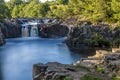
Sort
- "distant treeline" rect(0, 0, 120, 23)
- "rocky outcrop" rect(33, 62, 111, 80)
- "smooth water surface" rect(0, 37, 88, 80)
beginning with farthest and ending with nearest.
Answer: "distant treeline" rect(0, 0, 120, 23)
"smooth water surface" rect(0, 37, 88, 80)
"rocky outcrop" rect(33, 62, 111, 80)

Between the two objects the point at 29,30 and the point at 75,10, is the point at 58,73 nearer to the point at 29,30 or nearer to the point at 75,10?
the point at 29,30

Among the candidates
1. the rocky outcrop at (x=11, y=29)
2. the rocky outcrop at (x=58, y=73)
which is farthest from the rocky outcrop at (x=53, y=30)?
the rocky outcrop at (x=58, y=73)

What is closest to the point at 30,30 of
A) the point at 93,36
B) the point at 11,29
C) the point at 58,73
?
the point at 11,29

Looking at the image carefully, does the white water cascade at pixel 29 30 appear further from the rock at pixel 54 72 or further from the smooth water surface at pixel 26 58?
the rock at pixel 54 72

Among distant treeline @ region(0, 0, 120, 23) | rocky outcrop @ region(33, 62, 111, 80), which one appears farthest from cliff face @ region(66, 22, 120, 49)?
rocky outcrop @ region(33, 62, 111, 80)

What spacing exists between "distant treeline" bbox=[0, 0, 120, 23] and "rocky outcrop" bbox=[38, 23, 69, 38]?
19.1 ft

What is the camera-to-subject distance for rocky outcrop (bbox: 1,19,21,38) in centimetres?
7962

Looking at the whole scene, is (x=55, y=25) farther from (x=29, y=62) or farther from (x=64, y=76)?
(x=64, y=76)

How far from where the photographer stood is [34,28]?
83625mm

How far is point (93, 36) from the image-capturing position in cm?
6712

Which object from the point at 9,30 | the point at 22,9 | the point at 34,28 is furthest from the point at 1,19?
the point at 22,9

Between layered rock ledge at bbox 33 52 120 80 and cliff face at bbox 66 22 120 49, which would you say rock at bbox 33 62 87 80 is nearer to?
layered rock ledge at bbox 33 52 120 80

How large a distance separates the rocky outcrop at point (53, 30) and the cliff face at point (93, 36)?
33.1 feet

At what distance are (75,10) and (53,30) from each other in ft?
36.2
